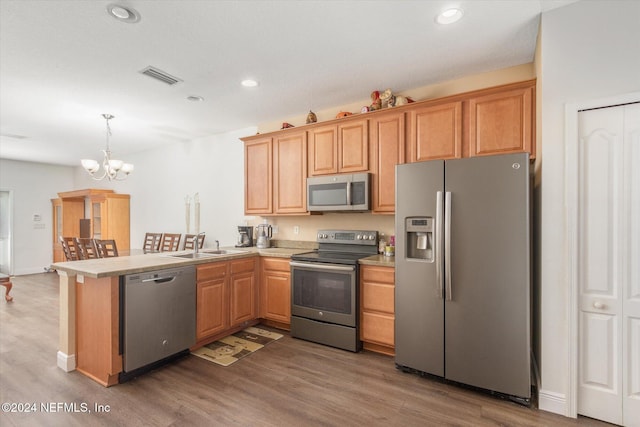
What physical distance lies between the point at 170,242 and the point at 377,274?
151 inches

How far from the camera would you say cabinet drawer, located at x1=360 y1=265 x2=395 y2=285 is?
9.27 ft

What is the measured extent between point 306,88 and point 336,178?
100 cm

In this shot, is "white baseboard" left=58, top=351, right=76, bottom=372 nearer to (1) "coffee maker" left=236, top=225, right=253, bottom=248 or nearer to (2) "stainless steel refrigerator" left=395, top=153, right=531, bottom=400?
(1) "coffee maker" left=236, top=225, right=253, bottom=248

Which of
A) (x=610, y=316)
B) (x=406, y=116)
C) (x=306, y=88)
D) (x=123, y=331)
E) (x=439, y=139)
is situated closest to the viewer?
(x=610, y=316)

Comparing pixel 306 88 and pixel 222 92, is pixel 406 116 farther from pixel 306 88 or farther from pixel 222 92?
pixel 222 92

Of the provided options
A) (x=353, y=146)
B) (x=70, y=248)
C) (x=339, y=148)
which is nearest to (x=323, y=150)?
(x=339, y=148)

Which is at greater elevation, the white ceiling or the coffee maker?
the white ceiling

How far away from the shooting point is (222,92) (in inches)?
132

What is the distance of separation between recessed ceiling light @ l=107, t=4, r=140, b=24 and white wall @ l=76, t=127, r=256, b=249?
2.57 meters

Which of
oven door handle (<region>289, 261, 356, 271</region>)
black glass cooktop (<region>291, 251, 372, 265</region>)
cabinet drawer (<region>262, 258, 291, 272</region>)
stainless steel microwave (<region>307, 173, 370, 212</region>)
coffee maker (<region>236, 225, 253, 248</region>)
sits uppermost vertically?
stainless steel microwave (<region>307, 173, 370, 212</region>)

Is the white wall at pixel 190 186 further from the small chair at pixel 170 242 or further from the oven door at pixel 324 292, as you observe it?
the oven door at pixel 324 292

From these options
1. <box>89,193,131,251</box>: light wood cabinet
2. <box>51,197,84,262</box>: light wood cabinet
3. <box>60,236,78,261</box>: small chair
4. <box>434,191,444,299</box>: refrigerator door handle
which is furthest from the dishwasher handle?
<box>51,197,84,262</box>: light wood cabinet

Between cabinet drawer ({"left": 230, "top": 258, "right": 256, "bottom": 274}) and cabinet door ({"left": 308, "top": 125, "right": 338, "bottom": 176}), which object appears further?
cabinet door ({"left": 308, "top": 125, "right": 338, "bottom": 176})

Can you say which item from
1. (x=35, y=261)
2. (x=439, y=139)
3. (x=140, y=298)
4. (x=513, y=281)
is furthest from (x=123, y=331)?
(x=35, y=261)
